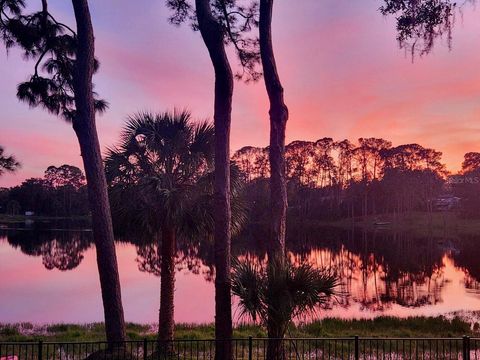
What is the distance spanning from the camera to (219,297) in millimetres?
9859

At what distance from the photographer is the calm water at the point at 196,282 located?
24.5 meters

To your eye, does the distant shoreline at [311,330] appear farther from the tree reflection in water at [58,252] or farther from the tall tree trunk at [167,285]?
the tree reflection in water at [58,252]

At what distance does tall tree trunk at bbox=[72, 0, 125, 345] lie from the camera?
10.9 meters

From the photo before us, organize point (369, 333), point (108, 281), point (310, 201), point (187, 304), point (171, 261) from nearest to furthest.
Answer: point (108, 281)
point (171, 261)
point (369, 333)
point (187, 304)
point (310, 201)

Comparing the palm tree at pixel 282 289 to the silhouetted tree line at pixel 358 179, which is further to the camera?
the silhouetted tree line at pixel 358 179

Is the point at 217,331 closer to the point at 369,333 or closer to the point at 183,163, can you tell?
Answer: the point at 183,163

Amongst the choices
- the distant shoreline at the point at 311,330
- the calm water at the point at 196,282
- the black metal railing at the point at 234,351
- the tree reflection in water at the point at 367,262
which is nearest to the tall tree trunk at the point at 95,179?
the black metal railing at the point at 234,351

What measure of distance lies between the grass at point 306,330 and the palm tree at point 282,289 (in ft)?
23.8

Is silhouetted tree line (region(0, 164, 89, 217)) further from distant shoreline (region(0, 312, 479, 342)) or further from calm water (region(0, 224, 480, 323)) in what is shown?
distant shoreline (region(0, 312, 479, 342))

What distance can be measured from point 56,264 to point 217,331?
36.4m

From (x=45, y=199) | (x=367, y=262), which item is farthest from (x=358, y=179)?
(x=45, y=199)

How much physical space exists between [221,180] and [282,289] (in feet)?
9.21

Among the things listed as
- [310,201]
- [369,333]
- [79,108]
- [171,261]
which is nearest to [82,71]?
[79,108]

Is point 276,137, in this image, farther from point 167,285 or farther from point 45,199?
point 45,199
